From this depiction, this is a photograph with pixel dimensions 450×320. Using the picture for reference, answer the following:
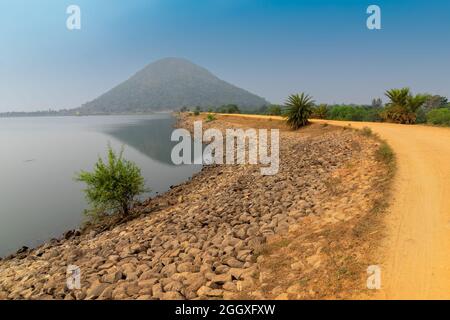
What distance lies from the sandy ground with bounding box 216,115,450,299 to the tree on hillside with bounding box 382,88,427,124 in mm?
15641

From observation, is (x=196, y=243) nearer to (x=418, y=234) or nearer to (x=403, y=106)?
(x=418, y=234)

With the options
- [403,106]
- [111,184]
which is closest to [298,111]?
[403,106]

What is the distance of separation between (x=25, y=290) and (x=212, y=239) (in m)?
5.12

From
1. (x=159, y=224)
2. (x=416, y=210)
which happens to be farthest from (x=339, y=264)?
(x=159, y=224)

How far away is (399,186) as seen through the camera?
860 cm

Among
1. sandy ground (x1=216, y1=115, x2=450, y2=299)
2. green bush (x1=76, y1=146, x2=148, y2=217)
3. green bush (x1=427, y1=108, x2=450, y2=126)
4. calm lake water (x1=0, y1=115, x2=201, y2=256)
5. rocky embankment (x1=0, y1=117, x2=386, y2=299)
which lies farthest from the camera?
green bush (x1=427, y1=108, x2=450, y2=126)

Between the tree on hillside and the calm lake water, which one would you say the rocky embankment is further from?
the tree on hillside

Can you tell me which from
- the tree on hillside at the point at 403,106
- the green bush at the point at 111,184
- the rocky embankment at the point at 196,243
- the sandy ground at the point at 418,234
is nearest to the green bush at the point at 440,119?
the tree on hillside at the point at 403,106

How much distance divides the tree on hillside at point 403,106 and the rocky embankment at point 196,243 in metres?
13.3

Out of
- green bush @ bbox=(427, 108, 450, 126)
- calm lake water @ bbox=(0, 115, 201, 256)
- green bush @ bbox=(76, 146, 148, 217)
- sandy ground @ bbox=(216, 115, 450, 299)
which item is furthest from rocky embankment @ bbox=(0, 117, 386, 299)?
green bush @ bbox=(427, 108, 450, 126)

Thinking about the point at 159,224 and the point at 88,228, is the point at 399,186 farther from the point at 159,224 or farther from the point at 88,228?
the point at 88,228

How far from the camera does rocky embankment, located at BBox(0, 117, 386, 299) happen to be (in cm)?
605

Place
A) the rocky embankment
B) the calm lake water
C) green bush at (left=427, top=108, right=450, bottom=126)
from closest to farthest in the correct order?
the rocky embankment
the calm lake water
green bush at (left=427, top=108, right=450, bottom=126)

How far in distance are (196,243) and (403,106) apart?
25.4m
